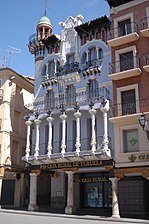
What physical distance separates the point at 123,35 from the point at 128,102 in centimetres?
575

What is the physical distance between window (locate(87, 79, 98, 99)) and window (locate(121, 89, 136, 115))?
3.12 metres

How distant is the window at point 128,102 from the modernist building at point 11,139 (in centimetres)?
1235

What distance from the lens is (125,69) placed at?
22.6m

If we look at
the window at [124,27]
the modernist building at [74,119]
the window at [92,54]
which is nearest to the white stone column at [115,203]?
the modernist building at [74,119]

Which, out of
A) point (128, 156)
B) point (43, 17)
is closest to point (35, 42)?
point (43, 17)

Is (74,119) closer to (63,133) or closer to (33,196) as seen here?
(63,133)

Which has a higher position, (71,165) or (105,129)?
(105,129)

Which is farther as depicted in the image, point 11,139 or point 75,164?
point 11,139

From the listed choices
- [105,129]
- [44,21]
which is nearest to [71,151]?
[105,129]

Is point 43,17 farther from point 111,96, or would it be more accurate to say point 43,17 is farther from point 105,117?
point 105,117

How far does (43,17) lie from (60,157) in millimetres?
17565

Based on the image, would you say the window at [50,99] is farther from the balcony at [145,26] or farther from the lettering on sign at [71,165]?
the balcony at [145,26]

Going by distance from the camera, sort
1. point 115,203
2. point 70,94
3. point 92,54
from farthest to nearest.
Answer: point 70,94, point 92,54, point 115,203

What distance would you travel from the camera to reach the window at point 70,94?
1011 inches
